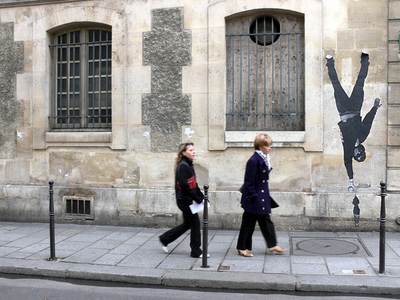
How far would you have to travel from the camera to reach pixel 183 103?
960cm

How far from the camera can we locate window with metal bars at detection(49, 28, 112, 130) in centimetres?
1034

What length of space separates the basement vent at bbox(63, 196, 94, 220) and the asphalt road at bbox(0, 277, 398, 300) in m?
3.53

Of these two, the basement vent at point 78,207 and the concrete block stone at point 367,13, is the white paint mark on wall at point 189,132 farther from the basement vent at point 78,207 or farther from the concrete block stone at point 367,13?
the concrete block stone at point 367,13

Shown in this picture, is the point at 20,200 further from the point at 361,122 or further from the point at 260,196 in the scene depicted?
the point at 361,122

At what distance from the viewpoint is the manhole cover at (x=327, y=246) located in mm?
7516

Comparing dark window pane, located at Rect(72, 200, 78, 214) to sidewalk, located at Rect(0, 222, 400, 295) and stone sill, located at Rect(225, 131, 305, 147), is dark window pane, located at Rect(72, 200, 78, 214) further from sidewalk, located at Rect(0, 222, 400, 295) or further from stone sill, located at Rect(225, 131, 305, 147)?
stone sill, located at Rect(225, 131, 305, 147)

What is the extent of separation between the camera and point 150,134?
9.77 meters

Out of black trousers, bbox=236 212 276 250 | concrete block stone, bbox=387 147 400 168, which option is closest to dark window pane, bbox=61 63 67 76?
black trousers, bbox=236 212 276 250

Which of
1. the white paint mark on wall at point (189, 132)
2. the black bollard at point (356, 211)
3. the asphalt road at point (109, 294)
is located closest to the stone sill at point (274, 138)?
the white paint mark on wall at point (189, 132)

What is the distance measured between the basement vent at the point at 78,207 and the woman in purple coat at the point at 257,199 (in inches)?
148

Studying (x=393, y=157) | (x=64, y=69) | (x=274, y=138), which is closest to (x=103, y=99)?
(x=64, y=69)

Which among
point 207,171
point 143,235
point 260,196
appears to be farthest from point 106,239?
point 260,196

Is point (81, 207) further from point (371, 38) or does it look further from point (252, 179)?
point (371, 38)

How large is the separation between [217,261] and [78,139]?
4404 millimetres
